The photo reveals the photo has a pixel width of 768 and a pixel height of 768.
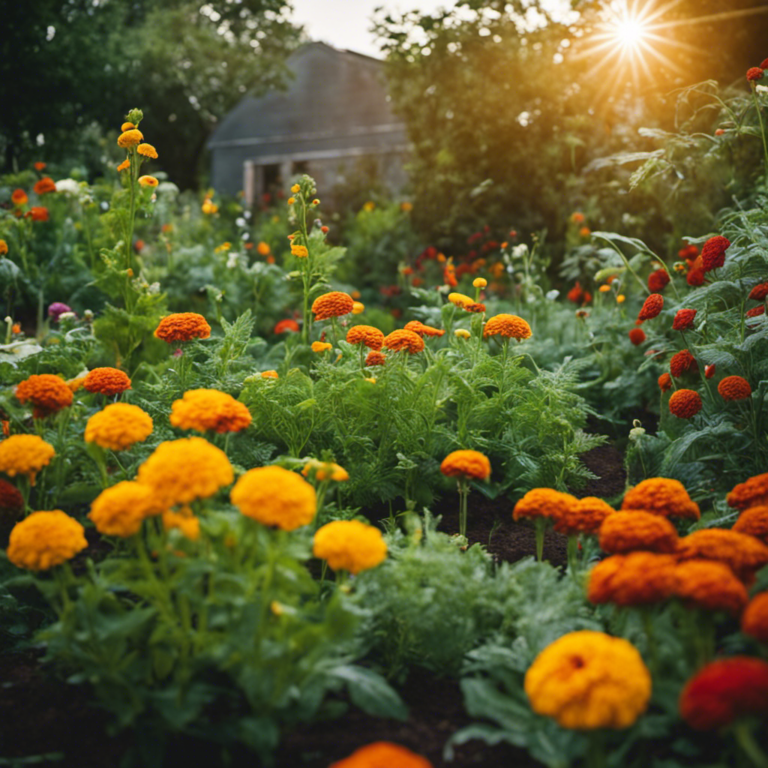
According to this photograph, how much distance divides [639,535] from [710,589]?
0.72 ft

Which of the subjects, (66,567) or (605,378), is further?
(605,378)

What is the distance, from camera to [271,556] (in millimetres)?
1365

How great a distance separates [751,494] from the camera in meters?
1.68

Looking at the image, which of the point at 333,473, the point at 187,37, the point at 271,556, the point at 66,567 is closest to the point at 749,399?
the point at 333,473

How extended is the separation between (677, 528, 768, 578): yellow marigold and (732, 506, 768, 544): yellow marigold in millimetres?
52

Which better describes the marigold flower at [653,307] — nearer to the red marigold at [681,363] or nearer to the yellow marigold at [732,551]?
the red marigold at [681,363]

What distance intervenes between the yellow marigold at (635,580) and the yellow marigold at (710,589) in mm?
23

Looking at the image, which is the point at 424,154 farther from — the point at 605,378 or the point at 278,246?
the point at 605,378

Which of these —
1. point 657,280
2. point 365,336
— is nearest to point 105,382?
point 365,336

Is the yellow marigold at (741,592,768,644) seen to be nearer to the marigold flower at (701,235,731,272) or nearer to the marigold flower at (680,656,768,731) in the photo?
the marigold flower at (680,656,768,731)

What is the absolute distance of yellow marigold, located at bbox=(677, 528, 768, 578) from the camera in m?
1.43

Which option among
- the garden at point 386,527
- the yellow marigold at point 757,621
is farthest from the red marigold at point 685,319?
the yellow marigold at point 757,621

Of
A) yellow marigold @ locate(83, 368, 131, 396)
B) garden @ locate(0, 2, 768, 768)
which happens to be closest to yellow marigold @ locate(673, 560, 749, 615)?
garden @ locate(0, 2, 768, 768)

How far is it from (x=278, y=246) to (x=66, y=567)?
744cm
